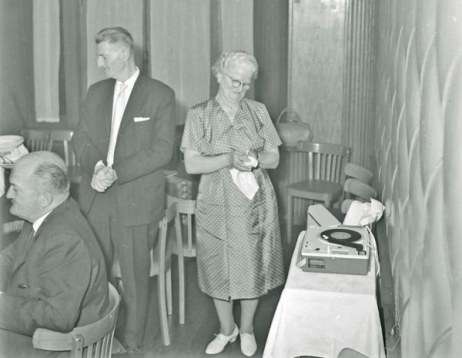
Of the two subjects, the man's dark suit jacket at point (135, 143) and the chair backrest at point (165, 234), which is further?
the man's dark suit jacket at point (135, 143)

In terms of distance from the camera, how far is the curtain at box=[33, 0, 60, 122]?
390cm

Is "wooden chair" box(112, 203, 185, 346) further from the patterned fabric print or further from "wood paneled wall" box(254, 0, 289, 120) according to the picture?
"wood paneled wall" box(254, 0, 289, 120)

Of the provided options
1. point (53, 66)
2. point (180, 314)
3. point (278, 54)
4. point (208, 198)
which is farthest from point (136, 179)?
point (278, 54)

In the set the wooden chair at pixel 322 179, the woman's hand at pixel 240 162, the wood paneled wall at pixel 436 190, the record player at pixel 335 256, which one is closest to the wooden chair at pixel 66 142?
the wooden chair at pixel 322 179

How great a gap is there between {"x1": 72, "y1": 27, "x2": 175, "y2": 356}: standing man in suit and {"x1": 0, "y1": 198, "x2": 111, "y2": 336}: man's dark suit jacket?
34.5 inches

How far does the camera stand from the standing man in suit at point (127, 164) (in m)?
2.87

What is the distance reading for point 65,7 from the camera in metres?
3.96

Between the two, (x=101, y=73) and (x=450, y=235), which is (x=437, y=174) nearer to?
(x=450, y=235)

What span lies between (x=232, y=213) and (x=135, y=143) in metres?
0.63

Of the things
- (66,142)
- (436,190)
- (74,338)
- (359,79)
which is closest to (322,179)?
(359,79)

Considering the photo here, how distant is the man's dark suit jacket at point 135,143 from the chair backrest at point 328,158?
1.63 m

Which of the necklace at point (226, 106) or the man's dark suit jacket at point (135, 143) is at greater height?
the necklace at point (226, 106)

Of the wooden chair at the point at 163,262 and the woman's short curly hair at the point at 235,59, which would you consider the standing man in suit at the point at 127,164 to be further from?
the woman's short curly hair at the point at 235,59

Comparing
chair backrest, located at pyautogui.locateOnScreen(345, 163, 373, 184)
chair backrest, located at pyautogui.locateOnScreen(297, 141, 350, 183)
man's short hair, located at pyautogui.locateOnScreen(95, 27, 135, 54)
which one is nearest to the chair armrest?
A: man's short hair, located at pyautogui.locateOnScreen(95, 27, 135, 54)
